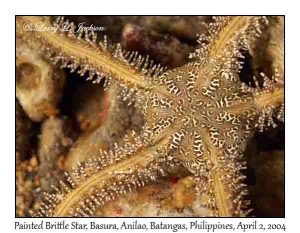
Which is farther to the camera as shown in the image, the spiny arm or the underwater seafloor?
the underwater seafloor

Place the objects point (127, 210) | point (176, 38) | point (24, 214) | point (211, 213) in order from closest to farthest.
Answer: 1. point (211, 213)
2. point (127, 210)
3. point (176, 38)
4. point (24, 214)

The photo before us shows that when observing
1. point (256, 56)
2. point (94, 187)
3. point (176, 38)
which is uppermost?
point (176, 38)

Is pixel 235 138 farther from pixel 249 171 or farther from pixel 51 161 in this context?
pixel 51 161

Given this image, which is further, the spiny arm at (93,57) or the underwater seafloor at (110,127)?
the underwater seafloor at (110,127)

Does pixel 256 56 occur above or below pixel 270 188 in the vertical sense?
above

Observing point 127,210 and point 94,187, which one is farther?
point 127,210

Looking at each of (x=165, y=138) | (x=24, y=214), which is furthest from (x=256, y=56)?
(x=24, y=214)

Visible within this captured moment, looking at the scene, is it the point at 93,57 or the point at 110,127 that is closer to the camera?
the point at 93,57

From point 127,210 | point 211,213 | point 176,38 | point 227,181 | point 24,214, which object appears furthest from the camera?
point 24,214

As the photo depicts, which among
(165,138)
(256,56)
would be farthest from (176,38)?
(165,138)

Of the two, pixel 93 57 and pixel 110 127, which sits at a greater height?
pixel 93 57
